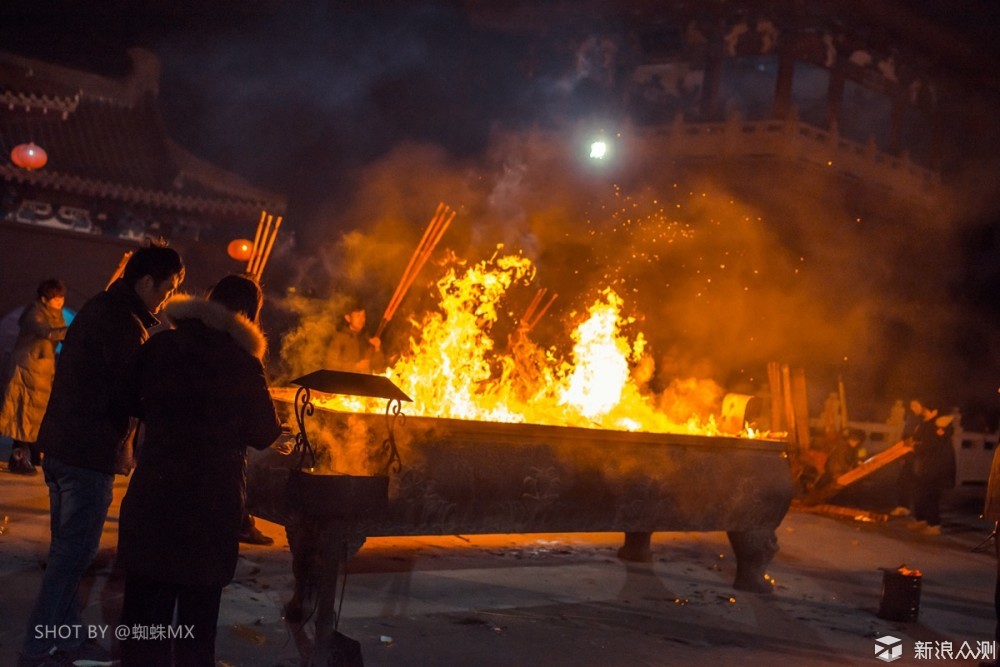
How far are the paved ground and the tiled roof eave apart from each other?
5.51 m

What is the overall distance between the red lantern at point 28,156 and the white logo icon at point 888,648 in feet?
35.1

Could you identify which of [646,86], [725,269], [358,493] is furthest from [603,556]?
[646,86]

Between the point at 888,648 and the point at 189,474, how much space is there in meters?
4.01

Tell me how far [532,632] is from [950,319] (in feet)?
55.6

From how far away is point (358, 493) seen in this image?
12.2 ft

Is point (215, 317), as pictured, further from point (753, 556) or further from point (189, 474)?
point (753, 556)

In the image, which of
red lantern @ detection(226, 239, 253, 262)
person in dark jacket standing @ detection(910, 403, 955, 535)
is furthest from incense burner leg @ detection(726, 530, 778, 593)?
red lantern @ detection(226, 239, 253, 262)

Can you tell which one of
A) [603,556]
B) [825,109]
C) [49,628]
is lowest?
[49,628]

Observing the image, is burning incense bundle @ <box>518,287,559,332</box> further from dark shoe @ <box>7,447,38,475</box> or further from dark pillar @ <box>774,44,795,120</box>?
dark pillar @ <box>774,44,795,120</box>

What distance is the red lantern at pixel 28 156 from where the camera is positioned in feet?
37.0

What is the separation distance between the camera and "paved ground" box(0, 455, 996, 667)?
4230 mm

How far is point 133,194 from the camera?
40.4 feet

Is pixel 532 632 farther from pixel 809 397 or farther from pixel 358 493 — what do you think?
pixel 809 397

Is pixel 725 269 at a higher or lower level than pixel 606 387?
higher
